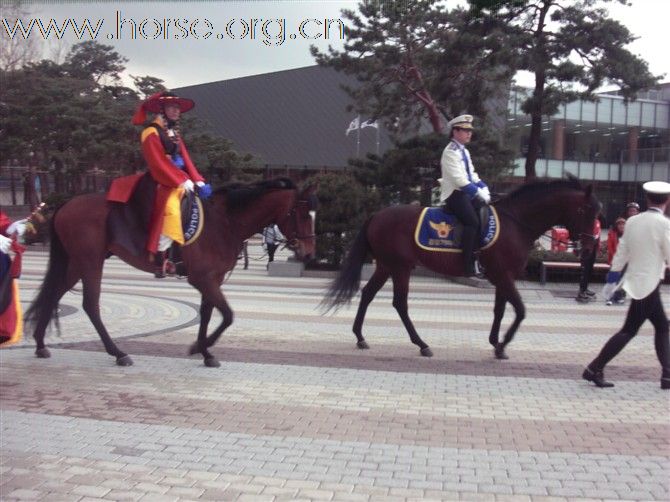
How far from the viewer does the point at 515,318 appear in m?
7.96

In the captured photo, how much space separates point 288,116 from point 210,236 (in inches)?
1989

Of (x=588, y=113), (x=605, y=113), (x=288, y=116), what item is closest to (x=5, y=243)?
A: (x=588, y=113)

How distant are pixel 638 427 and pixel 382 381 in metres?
2.47

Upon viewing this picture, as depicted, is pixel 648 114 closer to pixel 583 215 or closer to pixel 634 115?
pixel 634 115

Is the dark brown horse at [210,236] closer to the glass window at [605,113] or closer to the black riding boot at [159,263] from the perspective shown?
the black riding boot at [159,263]

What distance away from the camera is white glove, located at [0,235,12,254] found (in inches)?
234

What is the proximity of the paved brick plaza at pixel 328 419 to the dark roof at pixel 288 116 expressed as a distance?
4295 cm

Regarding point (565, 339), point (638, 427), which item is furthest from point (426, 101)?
point (638, 427)

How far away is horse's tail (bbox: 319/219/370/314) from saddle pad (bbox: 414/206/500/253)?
2.71ft

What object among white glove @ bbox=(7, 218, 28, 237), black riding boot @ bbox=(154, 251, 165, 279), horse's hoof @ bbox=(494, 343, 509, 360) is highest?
white glove @ bbox=(7, 218, 28, 237)

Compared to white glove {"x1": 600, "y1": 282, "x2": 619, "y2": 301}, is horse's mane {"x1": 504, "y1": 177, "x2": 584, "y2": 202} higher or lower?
higher

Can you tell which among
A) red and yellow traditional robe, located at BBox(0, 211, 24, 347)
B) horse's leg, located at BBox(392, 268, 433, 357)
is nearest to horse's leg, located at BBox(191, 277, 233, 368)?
red and yellow traditional robe, located at BBox(0, 211, 24, 347)

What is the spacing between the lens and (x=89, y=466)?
14.8ft

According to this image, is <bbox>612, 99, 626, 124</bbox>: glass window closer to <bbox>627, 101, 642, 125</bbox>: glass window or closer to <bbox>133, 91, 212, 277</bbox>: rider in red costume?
<bbox>627, 101, 642, 125</bbox>: glass window
